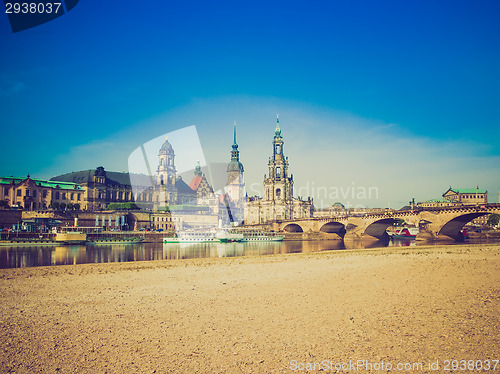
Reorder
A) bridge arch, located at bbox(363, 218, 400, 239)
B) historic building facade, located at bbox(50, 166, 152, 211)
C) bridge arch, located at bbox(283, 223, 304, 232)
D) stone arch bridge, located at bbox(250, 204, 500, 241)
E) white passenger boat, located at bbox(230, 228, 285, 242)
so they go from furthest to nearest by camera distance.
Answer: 1. historic building facade, located at bbox(50, 166, 152, 211)
2. bridge arch, located at bbox(283, 223, 304, 232)
3. white passenger boat, located at bbox(230, 228, 285, 242)
4. bridge arch, located at bbox(363, 218, 400, 239)
5. stone arch bridge, located at bbox(250, 204, 500, 241)

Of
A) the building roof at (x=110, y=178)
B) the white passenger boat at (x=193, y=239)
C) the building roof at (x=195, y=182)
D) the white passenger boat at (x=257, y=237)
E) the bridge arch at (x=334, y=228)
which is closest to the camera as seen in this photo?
the white passenger boat at (x=193, y=239)

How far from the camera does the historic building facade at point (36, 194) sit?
81.9 metres

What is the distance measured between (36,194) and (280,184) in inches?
2575

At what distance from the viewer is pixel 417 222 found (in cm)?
6481

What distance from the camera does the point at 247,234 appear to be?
77250 mm

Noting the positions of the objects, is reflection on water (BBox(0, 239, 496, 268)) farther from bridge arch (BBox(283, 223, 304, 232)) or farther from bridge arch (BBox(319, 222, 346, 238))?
bridge arch (BBox(283, 223, 304, 232))

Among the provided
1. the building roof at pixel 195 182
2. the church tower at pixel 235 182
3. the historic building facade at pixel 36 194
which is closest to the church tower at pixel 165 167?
the building roof at pixel 195 182

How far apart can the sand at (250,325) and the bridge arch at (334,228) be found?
62.7 metres

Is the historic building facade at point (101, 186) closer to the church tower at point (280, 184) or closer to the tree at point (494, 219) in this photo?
the church tower at point (280, 184)

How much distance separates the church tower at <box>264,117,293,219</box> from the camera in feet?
366

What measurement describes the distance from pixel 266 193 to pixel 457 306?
343 ft

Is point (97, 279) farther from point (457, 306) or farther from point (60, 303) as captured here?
point (457, 306)

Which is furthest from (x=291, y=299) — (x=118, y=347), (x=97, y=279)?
(x=97, y=279)

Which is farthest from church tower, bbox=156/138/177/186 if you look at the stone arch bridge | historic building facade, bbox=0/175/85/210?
the stone arch bridge
